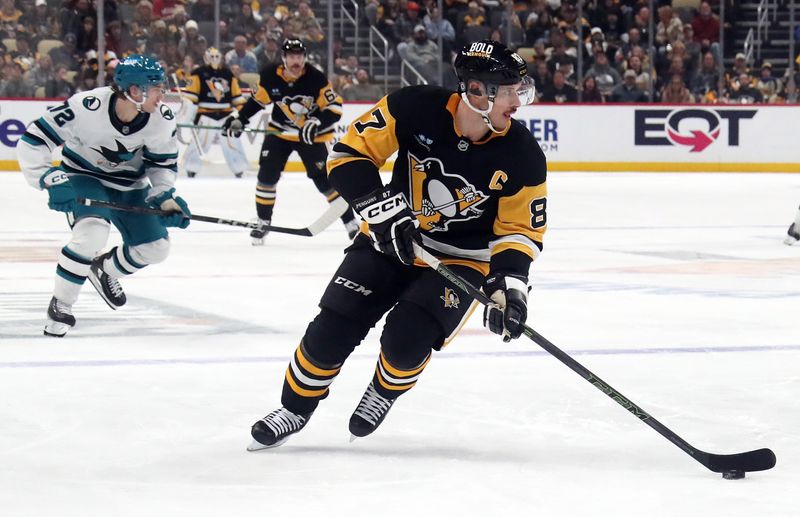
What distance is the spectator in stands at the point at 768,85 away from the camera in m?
14.1

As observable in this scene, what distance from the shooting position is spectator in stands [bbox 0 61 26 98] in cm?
1225

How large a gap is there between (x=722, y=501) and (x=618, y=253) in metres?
4.77

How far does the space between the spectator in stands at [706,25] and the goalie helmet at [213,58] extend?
17.6 ft

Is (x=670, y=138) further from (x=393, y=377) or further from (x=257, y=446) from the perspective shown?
(x=257, y=446)

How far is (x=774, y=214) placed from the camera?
31.6 feet

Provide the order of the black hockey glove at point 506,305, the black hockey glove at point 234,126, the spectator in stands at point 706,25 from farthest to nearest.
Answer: the spectator in stands at point 706,25 < the black hockey glove at point 234,126 < the black hockey glove at point 506,305

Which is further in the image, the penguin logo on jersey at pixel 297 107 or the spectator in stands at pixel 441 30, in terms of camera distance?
the spectator in stands at pixel 441 30

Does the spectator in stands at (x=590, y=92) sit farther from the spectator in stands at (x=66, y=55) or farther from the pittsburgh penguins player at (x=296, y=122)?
the pittsburgh penguins player at (x=296, y=122)

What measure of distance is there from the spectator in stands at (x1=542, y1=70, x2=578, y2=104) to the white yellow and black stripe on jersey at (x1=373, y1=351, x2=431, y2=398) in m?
10.9

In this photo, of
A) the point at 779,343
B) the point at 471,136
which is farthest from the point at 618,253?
the point at 471,136

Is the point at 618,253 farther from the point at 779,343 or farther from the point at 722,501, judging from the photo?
the point at 722,501

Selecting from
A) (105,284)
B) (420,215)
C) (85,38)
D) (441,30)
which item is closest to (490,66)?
(420,215)

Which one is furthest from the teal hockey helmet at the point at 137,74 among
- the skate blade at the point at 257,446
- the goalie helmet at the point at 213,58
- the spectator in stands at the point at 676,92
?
the spectator in stands at the point at 676,92

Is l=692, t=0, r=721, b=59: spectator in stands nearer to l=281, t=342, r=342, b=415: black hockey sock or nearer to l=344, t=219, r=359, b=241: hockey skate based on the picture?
l=344, t=219, r=359, b=241: hockey skate
